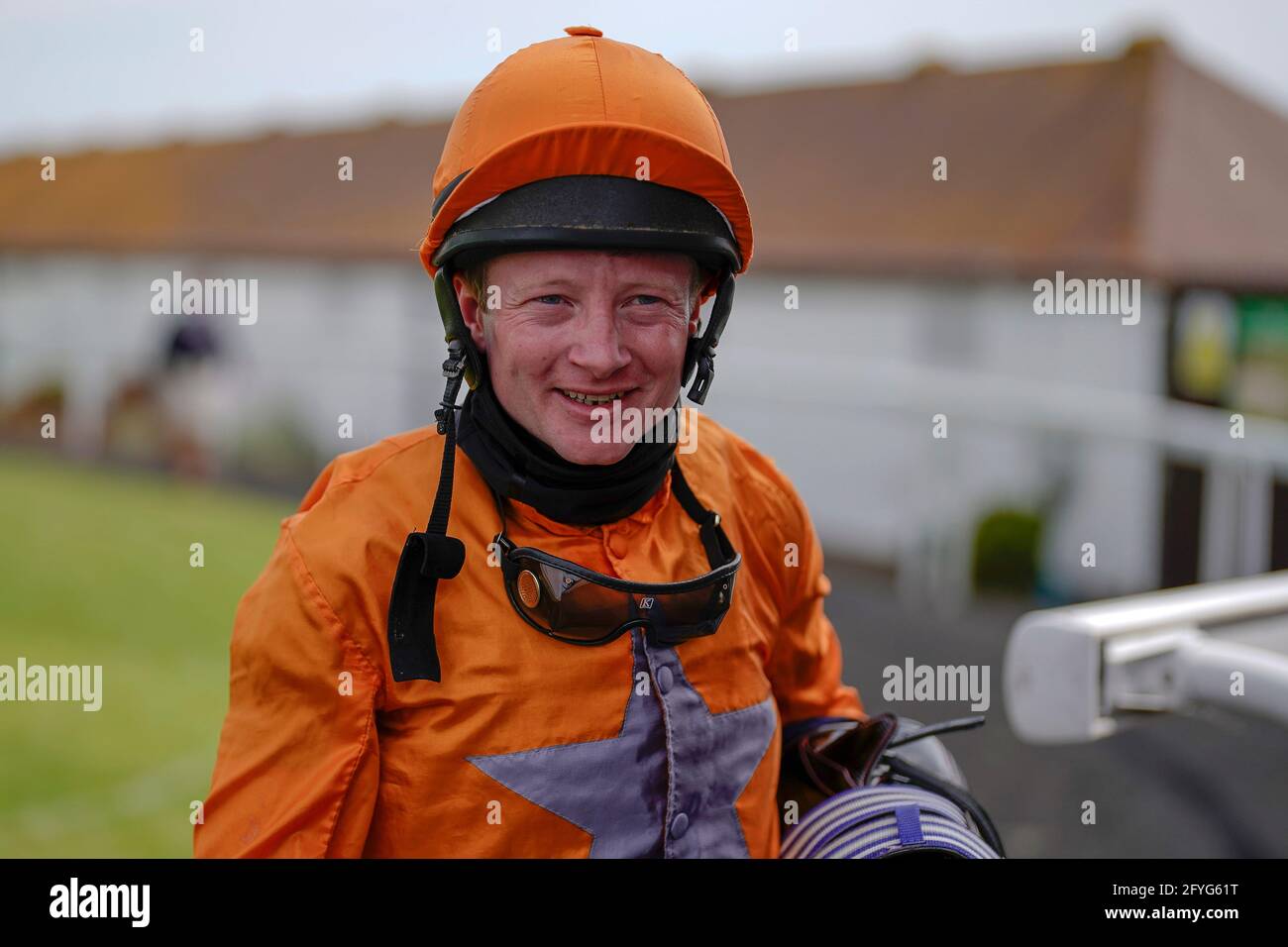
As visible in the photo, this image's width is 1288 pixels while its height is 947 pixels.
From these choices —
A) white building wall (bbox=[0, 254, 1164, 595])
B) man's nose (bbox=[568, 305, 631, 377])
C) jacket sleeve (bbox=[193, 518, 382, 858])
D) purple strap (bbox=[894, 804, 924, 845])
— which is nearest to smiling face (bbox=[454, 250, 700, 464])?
man's nose (bbox=[568, 305, 631, 377])

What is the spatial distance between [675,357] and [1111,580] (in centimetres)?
713

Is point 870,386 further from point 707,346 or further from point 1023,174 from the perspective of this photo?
point 707,346

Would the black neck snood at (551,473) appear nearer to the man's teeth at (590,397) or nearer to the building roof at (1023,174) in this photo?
the man's teeth at (590,397)

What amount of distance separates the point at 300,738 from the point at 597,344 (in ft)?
1.96

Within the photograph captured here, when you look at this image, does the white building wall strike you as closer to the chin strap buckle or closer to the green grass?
the green grass

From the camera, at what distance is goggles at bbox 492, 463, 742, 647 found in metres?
1.55

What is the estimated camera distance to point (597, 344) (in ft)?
5.12

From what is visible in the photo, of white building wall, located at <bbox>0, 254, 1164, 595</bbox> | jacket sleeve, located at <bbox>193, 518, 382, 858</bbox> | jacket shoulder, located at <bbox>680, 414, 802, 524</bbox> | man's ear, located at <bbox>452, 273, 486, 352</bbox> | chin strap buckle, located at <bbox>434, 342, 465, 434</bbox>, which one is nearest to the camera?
jacket sleeve, located at <bbox>193, 518, 382, 858</bbox>

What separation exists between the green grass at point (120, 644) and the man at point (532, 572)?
10.2ft

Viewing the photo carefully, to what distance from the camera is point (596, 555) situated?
1647mm

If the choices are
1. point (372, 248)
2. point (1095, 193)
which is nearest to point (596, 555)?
point (1095, 193)

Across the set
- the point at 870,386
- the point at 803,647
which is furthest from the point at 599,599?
the point at 870,386

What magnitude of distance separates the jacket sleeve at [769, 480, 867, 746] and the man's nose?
0.47m
